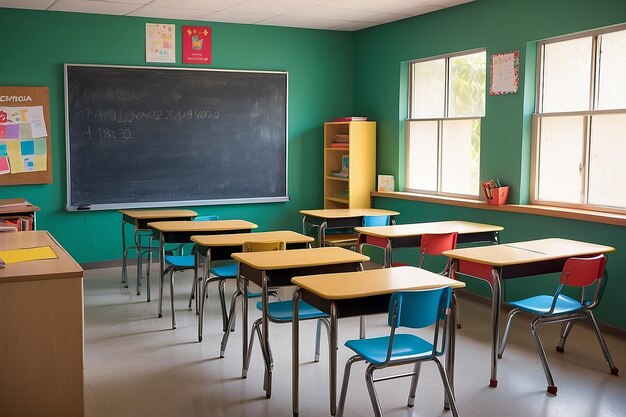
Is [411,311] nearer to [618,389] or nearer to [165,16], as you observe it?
[618,389]

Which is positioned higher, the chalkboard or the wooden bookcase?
the chalkboard

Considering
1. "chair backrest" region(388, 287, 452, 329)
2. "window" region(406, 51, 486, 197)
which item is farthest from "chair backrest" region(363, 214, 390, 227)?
"chair backrest" region(388, 287, 452, 329)

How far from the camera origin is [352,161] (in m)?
7.67

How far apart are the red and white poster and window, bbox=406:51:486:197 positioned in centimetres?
223

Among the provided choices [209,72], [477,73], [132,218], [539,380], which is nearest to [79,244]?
[132,218]

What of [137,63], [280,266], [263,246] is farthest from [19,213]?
[280,266]

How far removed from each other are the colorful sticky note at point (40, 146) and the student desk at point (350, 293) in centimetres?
439

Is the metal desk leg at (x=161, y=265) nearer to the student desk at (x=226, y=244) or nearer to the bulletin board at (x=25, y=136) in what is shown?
the student desk at (x=226, y=244)

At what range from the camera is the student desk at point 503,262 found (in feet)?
13.0

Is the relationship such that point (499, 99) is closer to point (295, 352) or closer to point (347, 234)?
point (347, 234)

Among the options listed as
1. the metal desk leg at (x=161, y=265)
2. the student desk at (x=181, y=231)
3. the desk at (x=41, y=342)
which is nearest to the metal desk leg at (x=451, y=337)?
the desk at (x=41, y=342)

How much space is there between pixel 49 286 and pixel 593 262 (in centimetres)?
293

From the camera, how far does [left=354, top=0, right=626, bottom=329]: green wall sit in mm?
5125

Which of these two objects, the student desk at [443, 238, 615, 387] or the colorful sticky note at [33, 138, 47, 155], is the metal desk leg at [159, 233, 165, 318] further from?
the student desk at [443, 238, 615, 387]
